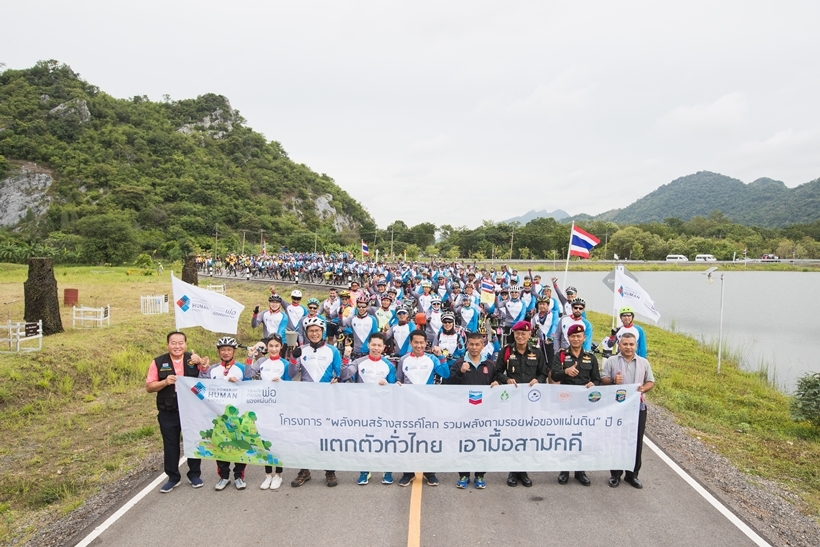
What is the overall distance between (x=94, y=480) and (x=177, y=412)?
155 centimetres

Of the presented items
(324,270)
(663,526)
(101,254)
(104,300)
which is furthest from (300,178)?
(663,526)


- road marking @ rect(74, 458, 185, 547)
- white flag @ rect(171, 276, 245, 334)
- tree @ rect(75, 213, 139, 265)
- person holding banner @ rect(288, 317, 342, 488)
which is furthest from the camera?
tree @ rect(75, 213, 139, 265)

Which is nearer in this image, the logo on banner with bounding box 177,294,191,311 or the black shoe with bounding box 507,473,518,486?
the black shoe with bounding box 507,473,518,486

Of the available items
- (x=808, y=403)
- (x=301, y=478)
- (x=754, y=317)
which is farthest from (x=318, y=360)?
(x=754, y=317)

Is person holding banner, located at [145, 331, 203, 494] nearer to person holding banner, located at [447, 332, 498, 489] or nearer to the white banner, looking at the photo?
the white banner

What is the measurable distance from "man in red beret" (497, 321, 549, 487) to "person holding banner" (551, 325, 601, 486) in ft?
0.73

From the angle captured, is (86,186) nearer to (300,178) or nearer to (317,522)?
(300,178)

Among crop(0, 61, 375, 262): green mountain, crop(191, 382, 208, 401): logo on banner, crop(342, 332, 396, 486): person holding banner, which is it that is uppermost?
crop(0, 61, 375, 262): green mountain

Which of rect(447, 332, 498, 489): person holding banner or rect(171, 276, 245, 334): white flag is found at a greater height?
rect(171, 276, 245, 334): white flag

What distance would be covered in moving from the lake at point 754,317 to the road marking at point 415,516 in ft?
43.6

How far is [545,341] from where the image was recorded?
9.93m

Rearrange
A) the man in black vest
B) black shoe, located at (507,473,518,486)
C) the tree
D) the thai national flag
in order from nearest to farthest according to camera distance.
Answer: the man in black vest, black shoe, located at (507,473,518,486), the thai national flag, the tree

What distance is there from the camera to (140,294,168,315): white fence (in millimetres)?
17547

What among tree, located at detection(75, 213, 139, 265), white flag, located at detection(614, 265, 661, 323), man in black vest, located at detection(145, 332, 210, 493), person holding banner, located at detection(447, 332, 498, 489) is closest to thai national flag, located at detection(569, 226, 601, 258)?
white flag, located at detection(614, 265, 661, 323)
